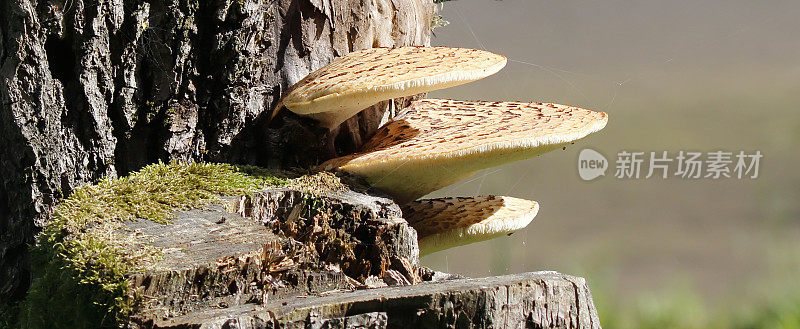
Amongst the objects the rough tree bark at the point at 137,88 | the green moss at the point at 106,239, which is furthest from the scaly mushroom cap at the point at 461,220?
the green moss at the point at 106,239

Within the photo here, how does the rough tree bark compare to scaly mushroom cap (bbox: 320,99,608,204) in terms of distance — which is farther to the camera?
the rough tree bark

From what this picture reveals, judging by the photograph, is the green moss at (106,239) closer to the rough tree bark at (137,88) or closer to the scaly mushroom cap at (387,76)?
the rough tree bark at (137,88)

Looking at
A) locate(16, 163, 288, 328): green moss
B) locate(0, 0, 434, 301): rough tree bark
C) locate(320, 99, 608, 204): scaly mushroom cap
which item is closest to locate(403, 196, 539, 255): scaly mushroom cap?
locate(320, 99, 608, 204): scaly mushroom cap

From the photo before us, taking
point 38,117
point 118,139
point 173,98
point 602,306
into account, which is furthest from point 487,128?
point 602,306

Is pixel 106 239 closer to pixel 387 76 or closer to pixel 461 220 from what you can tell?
pixel 387 76

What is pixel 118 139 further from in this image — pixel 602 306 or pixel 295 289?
pixel 602 306

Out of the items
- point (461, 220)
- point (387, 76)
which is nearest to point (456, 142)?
point (387, 76)

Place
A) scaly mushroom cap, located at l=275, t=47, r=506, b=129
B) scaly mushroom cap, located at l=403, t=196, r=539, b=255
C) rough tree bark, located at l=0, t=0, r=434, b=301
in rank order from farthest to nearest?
scaly mushroom cap, located at l=403, t=196, r=539, b=255, rough tree bark, located at l=0, t=0, r=434, b=301, scaly mushroom cap, located at l=275, t=47, r=506, b=129

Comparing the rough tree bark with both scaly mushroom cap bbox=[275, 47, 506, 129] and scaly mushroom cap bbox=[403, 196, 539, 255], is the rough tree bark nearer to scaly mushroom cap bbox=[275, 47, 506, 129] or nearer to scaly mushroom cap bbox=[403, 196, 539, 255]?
scaly mushroom cap bbox=[275, 47, 506, 129]
